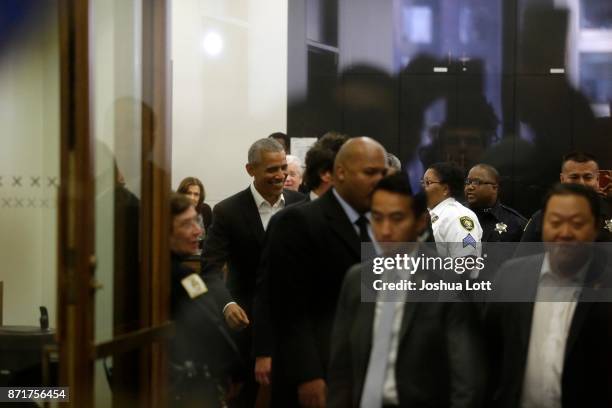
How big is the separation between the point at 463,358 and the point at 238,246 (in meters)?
1.58

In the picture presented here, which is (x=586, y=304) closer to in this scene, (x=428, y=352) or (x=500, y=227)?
(x=428, y=352)

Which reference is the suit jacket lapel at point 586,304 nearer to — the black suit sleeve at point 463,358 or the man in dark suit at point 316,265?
the black suit sleeve at point 463,358

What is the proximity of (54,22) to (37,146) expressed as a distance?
15.3 inches

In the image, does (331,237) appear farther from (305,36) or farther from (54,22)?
(305,36)

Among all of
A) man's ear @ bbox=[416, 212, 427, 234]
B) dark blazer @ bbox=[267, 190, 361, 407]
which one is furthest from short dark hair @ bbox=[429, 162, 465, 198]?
man's ear @ bbox=[416, 212, 427, 234]

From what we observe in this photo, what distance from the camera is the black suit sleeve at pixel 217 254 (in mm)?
3871

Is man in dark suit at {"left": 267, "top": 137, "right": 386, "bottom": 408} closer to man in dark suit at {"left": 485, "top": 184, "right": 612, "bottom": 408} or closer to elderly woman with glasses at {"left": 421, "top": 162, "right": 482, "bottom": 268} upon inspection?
elderly woman with glasses at {"left": 421, "top": 162, "right": 482, "bottom": 268}

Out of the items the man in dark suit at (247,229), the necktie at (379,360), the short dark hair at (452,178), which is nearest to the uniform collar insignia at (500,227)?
the short dark hair at (452,178)

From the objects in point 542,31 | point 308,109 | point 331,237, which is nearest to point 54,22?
point 331,237

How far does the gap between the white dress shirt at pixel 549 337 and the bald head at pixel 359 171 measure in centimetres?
51

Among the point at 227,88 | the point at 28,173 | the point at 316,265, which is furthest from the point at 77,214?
the point at 227,88

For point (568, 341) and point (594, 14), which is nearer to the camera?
point (568, 341)

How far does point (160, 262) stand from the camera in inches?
123

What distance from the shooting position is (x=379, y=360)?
264cm
